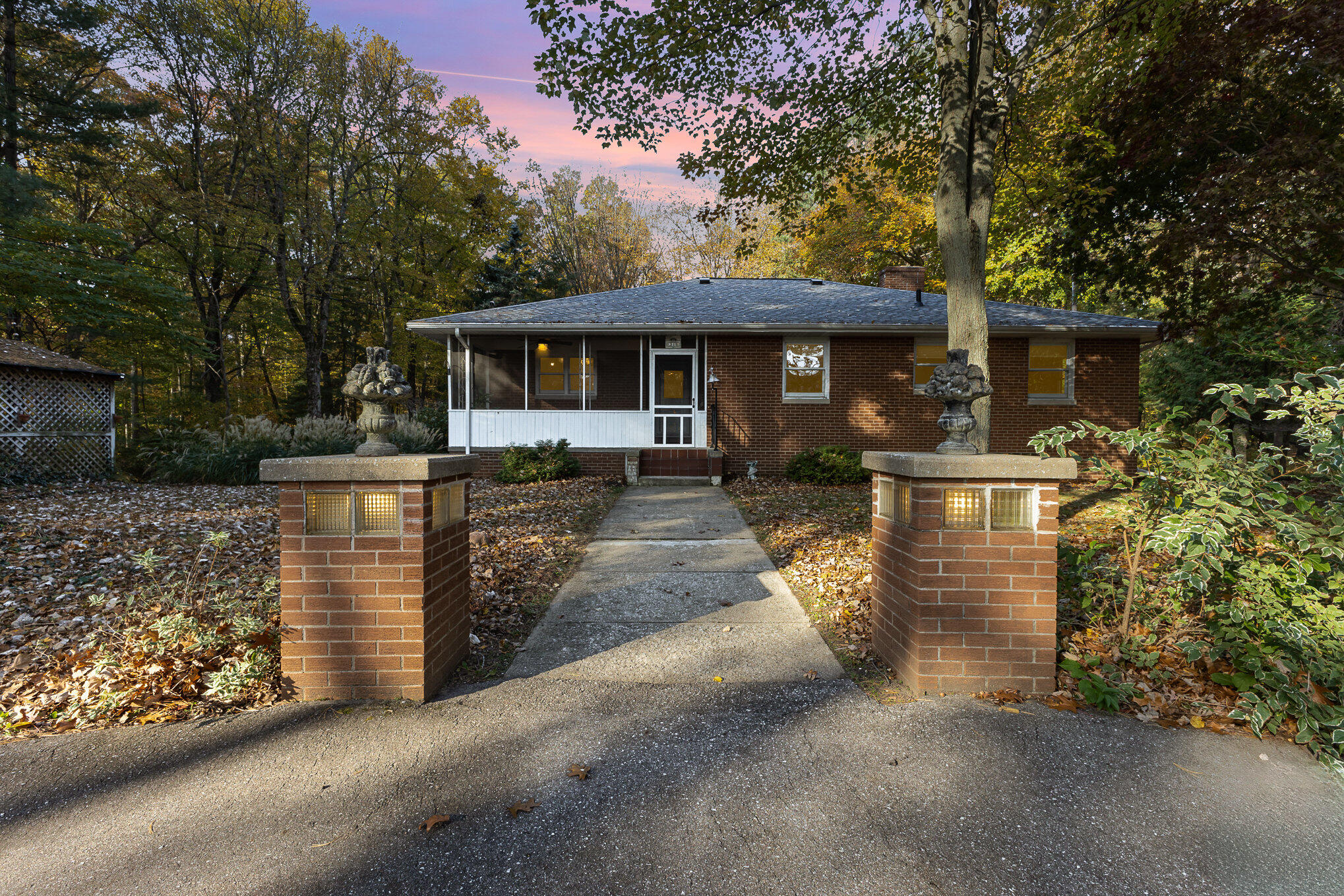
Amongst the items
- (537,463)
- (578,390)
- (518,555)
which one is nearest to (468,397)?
(537,463)

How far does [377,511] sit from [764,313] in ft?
35.6

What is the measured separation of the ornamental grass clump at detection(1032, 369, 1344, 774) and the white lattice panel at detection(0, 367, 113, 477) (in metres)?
13.3

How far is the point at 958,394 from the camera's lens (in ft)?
10.1

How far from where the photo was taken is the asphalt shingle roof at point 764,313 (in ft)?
37.9

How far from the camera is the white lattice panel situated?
29.1ft

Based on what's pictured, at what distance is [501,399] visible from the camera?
1447 cm

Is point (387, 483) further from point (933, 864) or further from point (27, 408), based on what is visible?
point (27, 408)

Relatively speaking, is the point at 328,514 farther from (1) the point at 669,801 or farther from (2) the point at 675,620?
(2) the point at 675,620

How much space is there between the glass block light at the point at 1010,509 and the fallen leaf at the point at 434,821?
262 cm

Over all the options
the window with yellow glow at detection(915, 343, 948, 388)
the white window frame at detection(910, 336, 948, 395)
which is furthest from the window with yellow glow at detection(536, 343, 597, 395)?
the window with yellow glow at detection(915, 343, 948, 388)

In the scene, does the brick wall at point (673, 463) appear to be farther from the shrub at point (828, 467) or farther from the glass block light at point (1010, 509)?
the glass block light at point (1010, 509)

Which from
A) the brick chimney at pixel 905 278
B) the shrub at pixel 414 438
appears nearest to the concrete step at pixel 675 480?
the shrub at pixel 414 438

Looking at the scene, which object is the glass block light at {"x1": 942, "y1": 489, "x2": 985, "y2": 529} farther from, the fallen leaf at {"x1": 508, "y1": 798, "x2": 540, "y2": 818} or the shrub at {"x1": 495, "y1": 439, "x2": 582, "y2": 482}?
the shrub at {"x1": 495, "y1": 439, "x2": 582, "y2": 482}

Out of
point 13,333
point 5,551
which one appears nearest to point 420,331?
point 5,551
